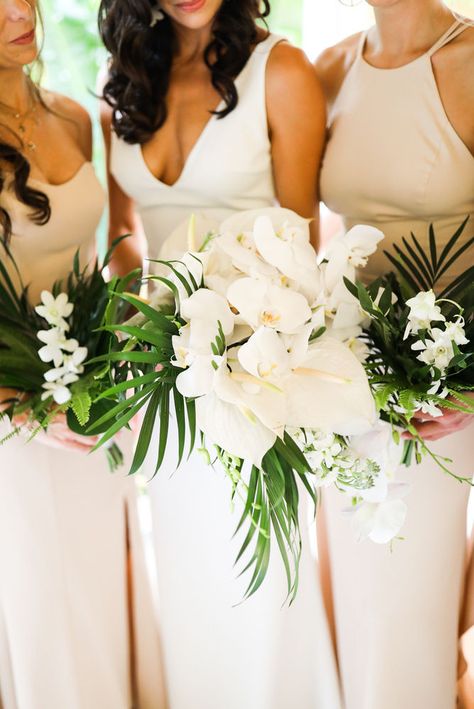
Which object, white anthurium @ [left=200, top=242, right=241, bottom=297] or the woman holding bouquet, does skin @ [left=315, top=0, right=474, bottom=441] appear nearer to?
the woman holding bouquet

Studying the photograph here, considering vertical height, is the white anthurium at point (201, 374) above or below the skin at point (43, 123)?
below

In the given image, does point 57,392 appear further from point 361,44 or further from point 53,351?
point 361,44

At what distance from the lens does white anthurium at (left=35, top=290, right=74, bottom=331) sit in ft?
5.30

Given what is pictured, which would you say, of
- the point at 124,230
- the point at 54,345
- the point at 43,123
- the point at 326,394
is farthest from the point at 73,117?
the point at 326,394

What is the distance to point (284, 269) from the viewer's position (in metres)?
1.24

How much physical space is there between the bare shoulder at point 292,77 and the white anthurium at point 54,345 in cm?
76

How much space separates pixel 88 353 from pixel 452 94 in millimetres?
961

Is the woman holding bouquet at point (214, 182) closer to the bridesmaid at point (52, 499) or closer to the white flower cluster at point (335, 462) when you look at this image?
the bridesmaid at point (52, 499)

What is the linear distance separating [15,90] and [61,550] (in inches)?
44.1

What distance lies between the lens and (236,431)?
1169 mm

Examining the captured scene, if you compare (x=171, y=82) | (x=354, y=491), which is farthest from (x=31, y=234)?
(x=354, y=491)

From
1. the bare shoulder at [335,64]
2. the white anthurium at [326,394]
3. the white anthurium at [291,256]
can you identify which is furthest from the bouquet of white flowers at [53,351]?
the bare shoulder at [335,64]

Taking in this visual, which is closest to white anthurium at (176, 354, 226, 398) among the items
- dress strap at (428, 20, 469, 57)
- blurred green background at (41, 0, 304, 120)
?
dress strap at (428, 20, 469, 57)

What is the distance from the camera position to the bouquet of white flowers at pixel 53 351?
1583 mm
